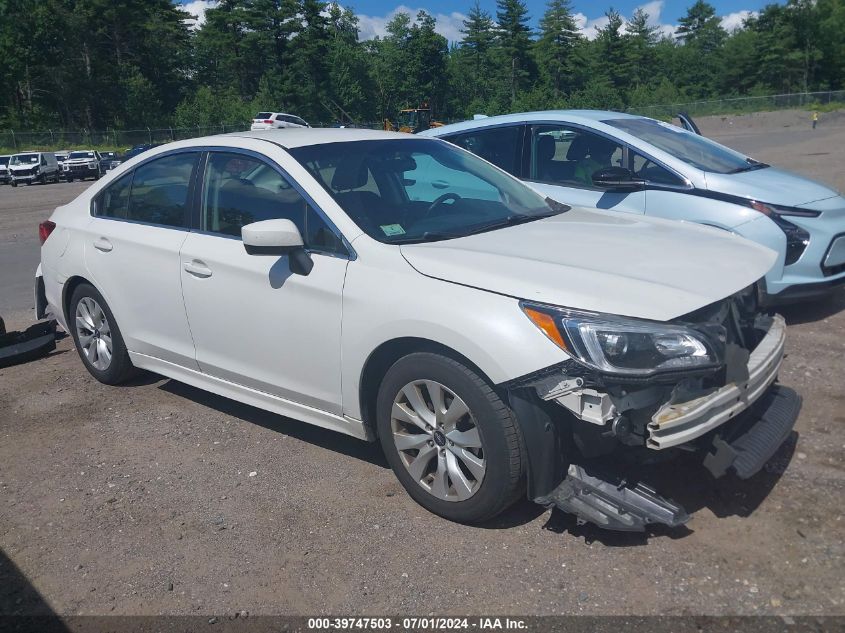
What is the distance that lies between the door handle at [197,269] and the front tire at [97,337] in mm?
1021

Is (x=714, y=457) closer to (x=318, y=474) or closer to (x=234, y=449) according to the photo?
(x=318, y=474)

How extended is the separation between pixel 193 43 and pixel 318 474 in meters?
87.9

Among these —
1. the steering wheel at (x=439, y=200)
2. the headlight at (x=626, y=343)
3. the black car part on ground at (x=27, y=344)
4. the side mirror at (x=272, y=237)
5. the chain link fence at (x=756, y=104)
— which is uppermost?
the chain link fence at (x=756, y=104)

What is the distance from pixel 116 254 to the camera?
5.11 meters

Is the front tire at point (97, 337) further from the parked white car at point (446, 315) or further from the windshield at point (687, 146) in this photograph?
the windshield at point (687, 146)

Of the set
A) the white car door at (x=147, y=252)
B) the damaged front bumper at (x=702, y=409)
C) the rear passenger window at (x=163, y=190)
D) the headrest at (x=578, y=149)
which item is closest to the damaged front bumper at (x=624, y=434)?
the damaged front bumper at (x=702, y=409)

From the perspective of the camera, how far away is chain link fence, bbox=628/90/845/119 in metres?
64.6

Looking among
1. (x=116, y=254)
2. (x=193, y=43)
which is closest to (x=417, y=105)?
(x=193, y=43)

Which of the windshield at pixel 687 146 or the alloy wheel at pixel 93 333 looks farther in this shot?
the windshield at pixel 687 146

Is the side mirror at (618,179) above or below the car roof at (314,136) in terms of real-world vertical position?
below

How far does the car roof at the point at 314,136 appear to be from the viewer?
Result: 14.9 ft

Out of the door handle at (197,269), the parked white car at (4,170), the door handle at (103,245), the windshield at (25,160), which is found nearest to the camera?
the door handle at (197,269)

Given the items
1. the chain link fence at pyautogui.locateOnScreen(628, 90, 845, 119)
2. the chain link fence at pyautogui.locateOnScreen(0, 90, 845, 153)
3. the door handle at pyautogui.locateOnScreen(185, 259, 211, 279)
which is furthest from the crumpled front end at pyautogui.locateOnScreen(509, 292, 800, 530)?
the chain link fence at pyautogui.locateOnScreen(628, 90, 845, 119)

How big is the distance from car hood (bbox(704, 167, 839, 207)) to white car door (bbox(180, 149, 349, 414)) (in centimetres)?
359
